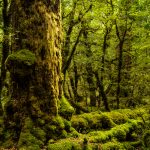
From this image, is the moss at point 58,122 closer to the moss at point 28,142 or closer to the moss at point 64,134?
the moss at point 64,134

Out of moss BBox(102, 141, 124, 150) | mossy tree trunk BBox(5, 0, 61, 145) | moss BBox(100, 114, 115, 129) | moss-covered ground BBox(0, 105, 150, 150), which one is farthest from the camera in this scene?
moss BBox(100, 114, 115, 129)

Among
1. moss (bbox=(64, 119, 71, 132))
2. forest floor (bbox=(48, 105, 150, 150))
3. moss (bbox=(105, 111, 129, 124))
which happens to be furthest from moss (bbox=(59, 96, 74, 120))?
moss (bbox=(105, 111, 129, 124))

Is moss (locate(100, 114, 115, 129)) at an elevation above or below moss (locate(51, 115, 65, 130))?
below

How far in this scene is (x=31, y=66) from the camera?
33.2 ft

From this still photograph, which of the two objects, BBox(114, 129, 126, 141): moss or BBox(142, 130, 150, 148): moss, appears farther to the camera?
BBox(114, 129, 126, 141): moss

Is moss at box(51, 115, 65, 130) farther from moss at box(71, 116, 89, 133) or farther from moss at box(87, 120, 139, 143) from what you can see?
moss at box(71, 116, 89, 133)

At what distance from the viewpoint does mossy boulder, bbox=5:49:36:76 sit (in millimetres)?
9859

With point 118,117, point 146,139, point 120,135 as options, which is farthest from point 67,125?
point 118,117

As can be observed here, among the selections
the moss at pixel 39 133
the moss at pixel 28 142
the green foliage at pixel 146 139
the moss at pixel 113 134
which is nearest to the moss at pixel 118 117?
the moss at pixel 113 134

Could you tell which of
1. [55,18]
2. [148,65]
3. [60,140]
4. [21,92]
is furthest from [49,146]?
[148,65]

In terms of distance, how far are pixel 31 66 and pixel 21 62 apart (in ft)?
1.26

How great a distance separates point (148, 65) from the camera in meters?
20.4

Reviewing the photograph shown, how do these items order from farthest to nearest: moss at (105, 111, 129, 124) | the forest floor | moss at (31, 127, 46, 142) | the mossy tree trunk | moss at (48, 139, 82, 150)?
moss at (105, 111, 129, 124) → the mossy tree trunk → moss at (31, 127, 46, 142) → the forest floor → moss at (48, 139, 82, 150)

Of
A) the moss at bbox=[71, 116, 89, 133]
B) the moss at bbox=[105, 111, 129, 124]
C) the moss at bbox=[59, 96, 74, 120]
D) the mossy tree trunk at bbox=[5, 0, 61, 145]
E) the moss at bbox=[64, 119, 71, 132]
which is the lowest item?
the moss at bbox=[105, 111, 129, 124]
